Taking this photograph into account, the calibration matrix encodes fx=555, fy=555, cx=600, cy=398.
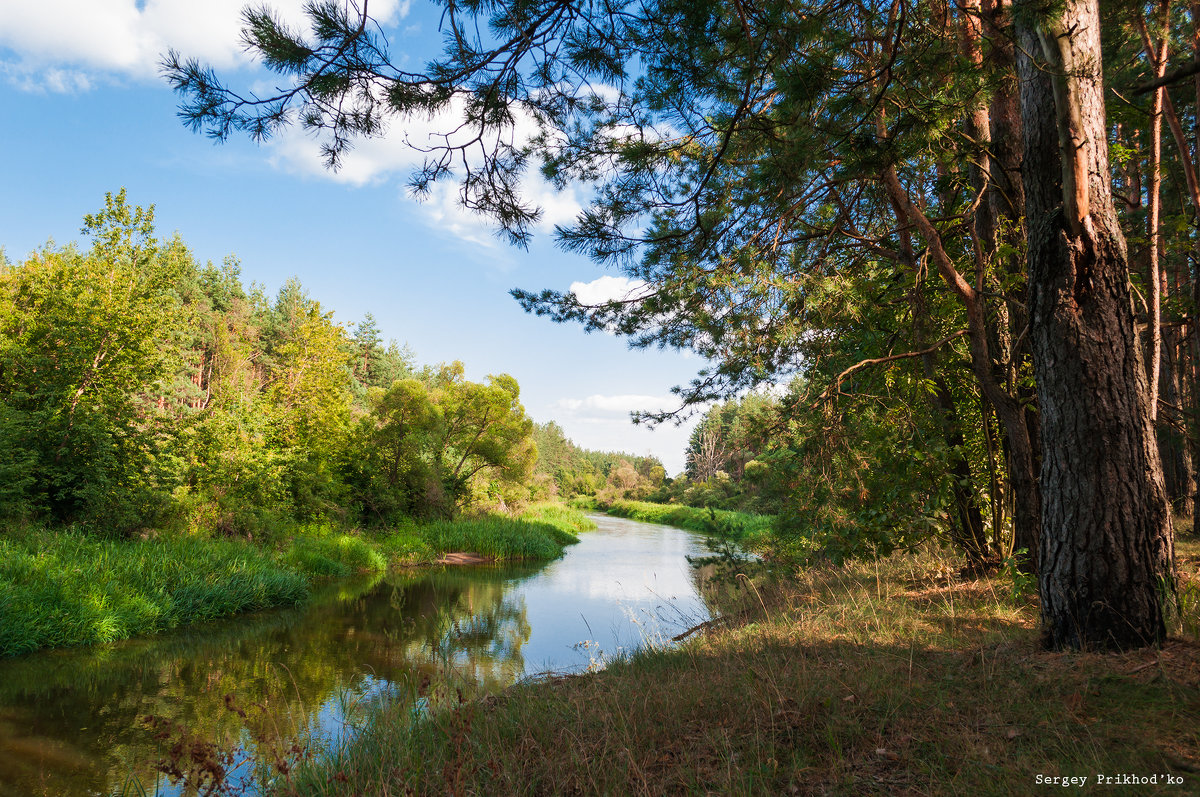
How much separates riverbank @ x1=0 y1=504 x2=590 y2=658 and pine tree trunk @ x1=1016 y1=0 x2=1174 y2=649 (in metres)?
11.4

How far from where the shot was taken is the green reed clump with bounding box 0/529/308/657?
7.77 meters

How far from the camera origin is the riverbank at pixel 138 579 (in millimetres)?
7840

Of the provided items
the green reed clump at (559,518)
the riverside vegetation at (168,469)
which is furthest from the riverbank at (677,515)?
the riverside vegetation at (168,469)

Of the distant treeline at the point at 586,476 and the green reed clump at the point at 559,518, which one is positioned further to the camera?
the distant treeline at the point at 586,476

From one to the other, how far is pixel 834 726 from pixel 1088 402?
2.28m

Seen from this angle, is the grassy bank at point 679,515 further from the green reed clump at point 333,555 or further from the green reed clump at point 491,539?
the green reed clump at point 333,555

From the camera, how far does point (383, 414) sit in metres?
19.6

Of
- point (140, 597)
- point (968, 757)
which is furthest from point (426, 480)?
point (968, 757)

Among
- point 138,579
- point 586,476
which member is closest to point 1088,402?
point 138,579

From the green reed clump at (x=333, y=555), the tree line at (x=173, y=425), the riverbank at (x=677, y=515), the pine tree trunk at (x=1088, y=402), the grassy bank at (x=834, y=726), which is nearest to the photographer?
the grassy bank at (x=834, y=726)

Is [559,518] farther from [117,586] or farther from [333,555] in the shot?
[117,586]

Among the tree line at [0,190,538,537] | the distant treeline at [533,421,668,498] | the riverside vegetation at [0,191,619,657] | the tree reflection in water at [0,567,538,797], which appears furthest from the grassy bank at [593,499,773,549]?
the tree reflection in water at [0,567,538,797]

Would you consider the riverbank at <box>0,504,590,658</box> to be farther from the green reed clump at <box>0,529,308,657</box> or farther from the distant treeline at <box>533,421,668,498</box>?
→ the distant treeline at <box>533,421,668,498</box>

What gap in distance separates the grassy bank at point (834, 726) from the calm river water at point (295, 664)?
1.11 meters
